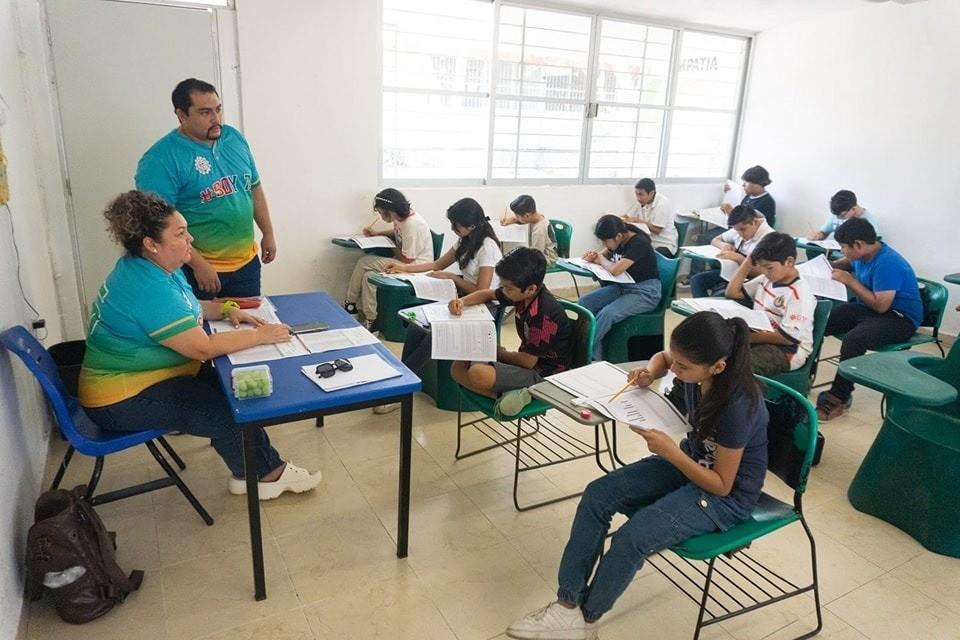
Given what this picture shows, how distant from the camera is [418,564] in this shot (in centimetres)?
221

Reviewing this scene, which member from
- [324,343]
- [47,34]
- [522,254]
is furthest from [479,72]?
[324,343]

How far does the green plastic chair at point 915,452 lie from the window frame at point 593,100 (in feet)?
11.9

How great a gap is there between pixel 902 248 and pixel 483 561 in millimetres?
4900

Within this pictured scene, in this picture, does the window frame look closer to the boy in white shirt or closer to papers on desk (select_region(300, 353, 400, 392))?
the boy in white shirt

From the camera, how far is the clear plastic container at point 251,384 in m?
1.77

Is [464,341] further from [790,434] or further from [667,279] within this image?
[667,279]

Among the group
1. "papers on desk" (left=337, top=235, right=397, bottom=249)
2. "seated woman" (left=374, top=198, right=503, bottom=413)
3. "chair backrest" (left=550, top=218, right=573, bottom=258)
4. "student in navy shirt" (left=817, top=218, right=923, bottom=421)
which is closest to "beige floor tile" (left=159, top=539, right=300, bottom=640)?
"seated woman" (left=374, top=198, right=503, bottom=413)

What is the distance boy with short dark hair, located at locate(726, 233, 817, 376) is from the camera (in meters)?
2.84

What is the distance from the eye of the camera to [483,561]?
2.24 meters

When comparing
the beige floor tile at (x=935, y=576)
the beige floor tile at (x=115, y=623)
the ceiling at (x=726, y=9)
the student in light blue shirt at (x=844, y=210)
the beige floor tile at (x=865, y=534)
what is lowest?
the beige floor tile at (x=115, y=623)

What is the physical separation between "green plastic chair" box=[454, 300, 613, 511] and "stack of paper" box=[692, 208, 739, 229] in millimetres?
3644

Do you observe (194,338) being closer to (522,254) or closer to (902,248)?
(522,254)

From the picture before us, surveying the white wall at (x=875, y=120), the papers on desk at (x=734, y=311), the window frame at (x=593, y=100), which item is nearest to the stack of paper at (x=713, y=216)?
the window frame at (x=593, y=100)

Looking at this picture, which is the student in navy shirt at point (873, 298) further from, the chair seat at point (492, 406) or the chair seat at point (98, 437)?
the chair seat at point (98, 437)
